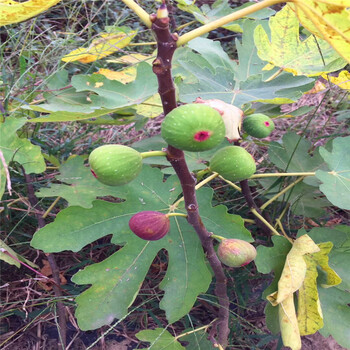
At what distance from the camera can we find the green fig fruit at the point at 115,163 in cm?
75

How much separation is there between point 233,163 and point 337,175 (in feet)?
2.04

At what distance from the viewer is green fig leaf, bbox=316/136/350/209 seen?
121 cm

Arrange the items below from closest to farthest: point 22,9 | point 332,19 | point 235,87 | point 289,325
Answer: point 332,19
point 22,9
point 289,325
point 235,87

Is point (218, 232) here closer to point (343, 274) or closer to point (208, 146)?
point (343, 274)

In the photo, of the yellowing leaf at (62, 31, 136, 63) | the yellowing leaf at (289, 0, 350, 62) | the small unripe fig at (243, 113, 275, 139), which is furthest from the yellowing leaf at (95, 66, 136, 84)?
the yellowing leaf at (289, 0, 350, 62)

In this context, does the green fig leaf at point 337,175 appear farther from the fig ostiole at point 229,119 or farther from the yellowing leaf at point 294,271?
the fig ostiole at point 229,119

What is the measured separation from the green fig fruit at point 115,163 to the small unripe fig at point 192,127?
98 millimetres

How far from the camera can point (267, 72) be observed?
160 centimetres

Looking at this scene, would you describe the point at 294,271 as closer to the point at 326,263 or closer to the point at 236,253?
the point at 326,263

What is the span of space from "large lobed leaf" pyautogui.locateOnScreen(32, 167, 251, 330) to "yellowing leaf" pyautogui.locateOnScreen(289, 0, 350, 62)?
0.66 meters

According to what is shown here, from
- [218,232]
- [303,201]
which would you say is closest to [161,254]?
[218,232]

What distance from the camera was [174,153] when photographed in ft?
2.74

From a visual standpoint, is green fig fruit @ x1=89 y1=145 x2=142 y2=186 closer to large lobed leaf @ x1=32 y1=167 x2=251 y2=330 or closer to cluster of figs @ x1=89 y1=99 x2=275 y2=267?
cluster of figs @ x1=89 y1=99 x2=275 y2=267

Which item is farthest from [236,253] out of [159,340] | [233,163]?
[159,340]
